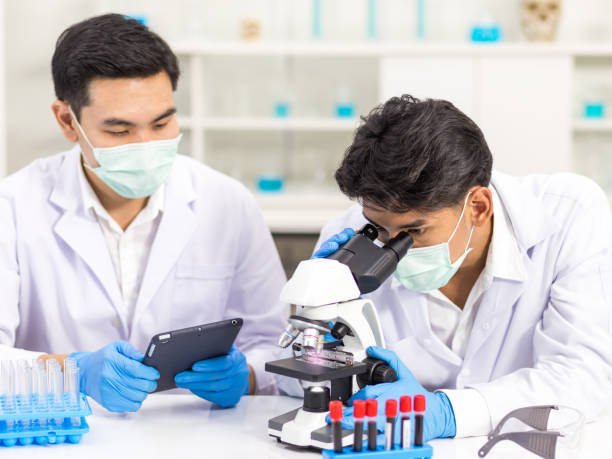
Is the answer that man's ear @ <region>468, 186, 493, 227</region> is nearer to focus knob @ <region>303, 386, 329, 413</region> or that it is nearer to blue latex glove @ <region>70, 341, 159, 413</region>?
focus knob @ <region>303, 386, 329, 413</region>

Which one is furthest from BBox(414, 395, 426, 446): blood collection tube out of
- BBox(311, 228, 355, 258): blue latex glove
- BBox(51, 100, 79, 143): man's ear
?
BBox(51, 100, 79, 143): man's ear

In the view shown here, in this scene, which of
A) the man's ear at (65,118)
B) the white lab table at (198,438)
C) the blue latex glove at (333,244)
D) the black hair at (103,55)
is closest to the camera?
the white lab table at (198,438)

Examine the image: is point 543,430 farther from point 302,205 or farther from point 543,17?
point 543,17

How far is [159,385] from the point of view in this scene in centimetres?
180

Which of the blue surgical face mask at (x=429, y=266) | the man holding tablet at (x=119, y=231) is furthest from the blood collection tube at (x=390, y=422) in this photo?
the man holding tablet at (x=119, y=231)

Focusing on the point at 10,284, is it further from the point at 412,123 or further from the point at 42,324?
the point at 412,123

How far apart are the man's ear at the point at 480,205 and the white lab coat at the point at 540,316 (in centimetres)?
9

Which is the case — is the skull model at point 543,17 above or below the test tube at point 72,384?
above

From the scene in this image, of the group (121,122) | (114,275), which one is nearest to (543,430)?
(114,275)

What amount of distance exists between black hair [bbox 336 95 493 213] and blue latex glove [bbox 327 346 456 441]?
35 centimetres

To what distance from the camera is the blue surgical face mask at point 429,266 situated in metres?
1.82

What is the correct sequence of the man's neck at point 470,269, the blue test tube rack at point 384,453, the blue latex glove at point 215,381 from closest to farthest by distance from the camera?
the blue test tube rack at point 384,453 → the blue latex glove at point 215,381 → the man's neck at point 470,269

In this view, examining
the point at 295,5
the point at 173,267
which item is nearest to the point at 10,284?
the point at 173,267

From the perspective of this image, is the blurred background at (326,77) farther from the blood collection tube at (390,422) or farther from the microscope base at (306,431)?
the blood collection tube at (390,422)
